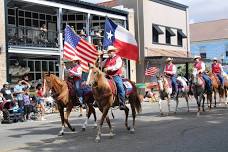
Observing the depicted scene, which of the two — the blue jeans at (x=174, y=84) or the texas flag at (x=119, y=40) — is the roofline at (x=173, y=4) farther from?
the texas flag at (x=119, y=40)

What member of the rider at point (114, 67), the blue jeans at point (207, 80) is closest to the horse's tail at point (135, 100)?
the rider at point (114, 67)

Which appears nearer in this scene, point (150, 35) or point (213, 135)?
point (213, 135)

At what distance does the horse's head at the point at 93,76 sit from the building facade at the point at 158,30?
27925 millimetres

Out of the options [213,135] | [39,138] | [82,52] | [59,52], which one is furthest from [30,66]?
[213,135]

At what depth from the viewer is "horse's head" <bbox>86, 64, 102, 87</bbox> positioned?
11.8m

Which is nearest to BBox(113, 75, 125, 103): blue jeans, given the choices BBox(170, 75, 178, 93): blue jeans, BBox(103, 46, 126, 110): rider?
BBox(103, 46, 126, 110): rider

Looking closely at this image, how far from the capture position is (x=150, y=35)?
40906 mm

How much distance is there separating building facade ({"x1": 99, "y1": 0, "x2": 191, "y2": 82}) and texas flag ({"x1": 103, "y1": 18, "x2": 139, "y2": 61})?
80.9 feet

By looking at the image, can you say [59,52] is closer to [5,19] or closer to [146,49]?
[5,19]

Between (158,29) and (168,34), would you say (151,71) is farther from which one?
(168,34)

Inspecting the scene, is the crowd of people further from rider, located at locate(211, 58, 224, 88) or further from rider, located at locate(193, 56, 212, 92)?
rider, located at locate(211, 58, 224, 88)

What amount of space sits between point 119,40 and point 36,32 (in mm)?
18444

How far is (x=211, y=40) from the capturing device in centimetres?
7675

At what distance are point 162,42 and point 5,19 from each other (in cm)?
1950
